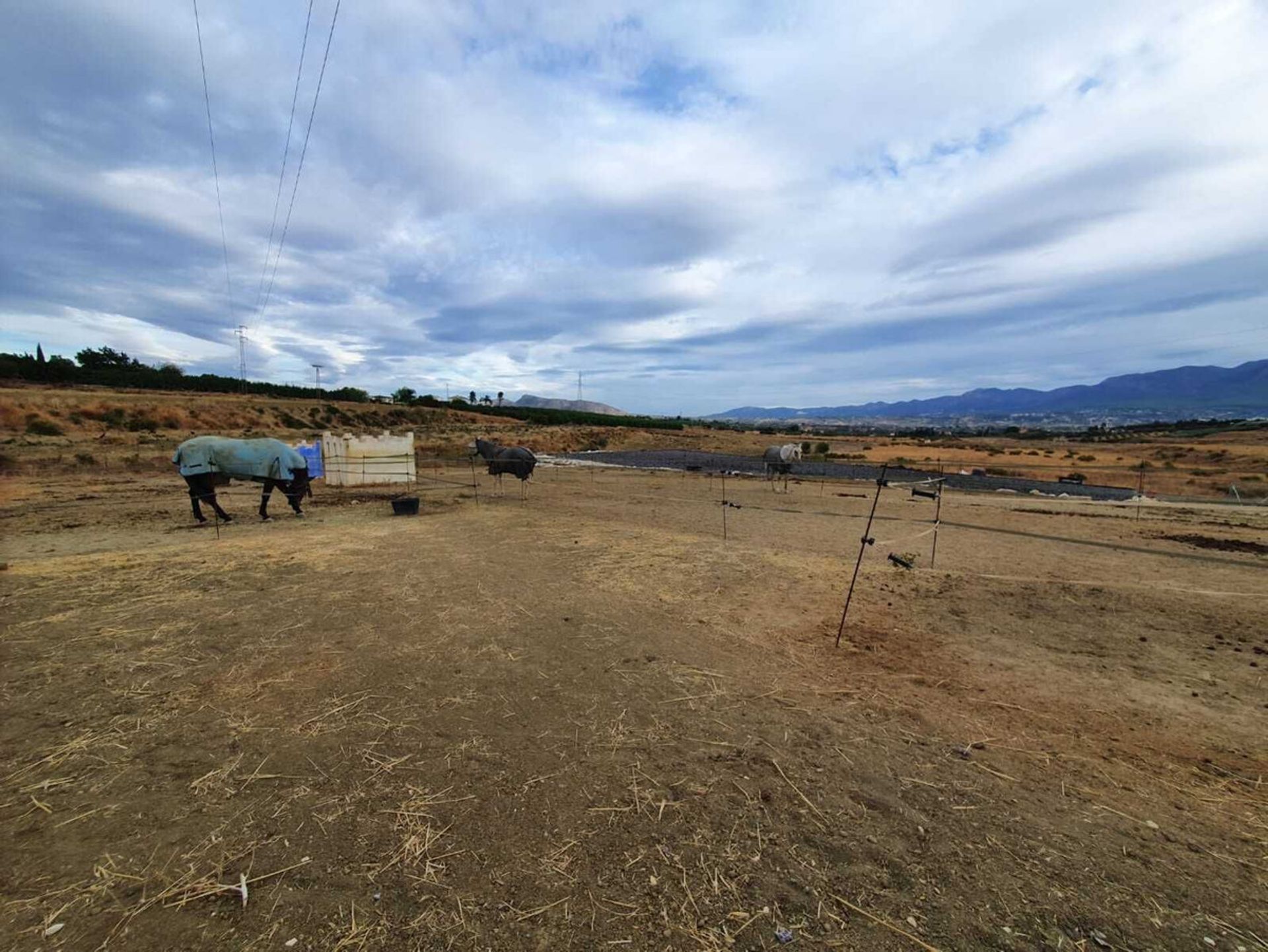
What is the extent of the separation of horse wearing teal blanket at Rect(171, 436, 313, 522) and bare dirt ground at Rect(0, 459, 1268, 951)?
3.70 metres

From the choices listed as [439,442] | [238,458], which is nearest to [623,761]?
[238,458]

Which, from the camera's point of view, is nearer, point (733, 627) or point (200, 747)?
point (200, 747)

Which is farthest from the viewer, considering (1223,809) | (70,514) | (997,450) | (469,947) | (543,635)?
(997,450)

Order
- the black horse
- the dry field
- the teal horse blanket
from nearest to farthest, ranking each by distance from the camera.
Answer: the teal horse blanket, the black horse, the dry field

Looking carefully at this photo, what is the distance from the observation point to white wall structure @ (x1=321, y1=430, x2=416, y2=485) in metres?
20.7

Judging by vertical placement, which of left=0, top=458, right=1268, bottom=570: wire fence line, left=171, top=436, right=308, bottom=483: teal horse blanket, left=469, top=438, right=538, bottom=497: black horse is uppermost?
left=171, top=436, right=308, bottom=483: teal horse blanket

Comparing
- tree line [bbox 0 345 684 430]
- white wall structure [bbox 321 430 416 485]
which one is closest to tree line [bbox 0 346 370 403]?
tree line [bbox 0 345 684 430]

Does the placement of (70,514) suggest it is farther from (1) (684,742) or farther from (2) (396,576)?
(1) (684,742)

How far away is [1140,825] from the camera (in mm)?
3215

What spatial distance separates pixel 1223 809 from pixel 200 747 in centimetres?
704

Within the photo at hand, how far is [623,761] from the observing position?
12.4 feet

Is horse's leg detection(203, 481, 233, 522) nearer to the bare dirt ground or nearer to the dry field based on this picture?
the bare dirt ground

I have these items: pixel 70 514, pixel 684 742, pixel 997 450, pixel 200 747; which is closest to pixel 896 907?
pixel 684 742

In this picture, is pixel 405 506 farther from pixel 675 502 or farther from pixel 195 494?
pixel 675 502
